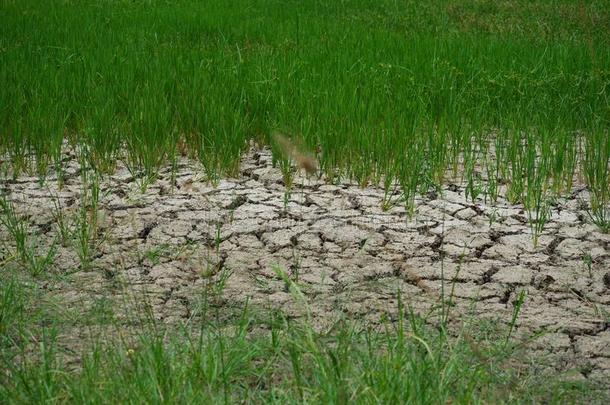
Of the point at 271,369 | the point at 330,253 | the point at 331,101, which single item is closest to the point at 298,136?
the point at 331,101

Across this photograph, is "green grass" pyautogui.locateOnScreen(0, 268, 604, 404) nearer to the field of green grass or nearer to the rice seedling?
the field of green grass

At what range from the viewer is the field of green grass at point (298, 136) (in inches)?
84.5

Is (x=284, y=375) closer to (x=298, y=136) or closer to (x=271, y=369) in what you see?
(x=271, y=369)

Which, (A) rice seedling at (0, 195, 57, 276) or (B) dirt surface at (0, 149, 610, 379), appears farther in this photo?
(A) rice seedling at (0, 195, 57, 276)

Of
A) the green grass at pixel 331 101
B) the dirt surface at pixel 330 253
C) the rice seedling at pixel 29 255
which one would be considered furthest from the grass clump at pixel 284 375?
the green grass at pixel 331 101

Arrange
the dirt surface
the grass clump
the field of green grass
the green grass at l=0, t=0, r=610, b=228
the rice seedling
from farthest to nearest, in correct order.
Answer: the green grass at l=0, t=0, r=610, b=228, the rice seedling, the dirt surface, the field of green grass, the grass clump

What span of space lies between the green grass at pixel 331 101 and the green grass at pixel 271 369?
1370 millimetres

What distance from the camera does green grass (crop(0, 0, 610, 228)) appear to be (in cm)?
420

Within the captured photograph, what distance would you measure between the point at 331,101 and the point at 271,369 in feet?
8.20

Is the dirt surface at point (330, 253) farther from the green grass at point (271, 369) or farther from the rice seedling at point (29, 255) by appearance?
the green grass at point (271, 369)

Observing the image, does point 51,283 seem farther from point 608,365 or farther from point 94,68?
point 94,68

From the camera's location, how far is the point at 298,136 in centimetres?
442

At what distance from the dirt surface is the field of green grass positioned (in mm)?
102

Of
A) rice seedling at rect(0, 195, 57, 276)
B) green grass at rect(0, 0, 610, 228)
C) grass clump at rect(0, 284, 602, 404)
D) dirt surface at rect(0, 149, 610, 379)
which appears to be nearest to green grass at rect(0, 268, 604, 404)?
grass clump at rect(0, 284, 602, 404)
